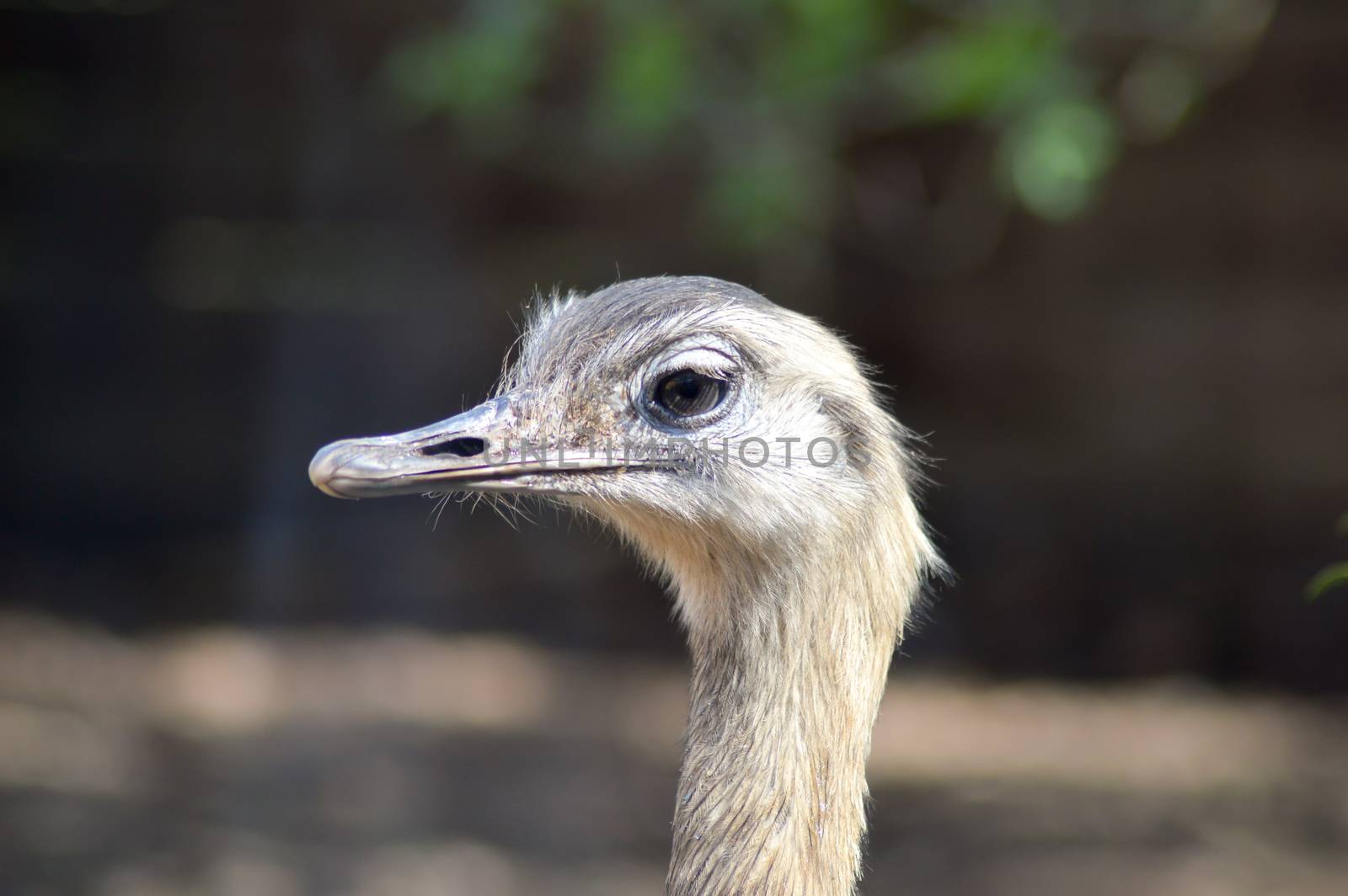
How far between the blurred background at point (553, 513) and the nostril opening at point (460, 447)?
2.07 meters

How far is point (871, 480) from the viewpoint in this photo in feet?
6.99

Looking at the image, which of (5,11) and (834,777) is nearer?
(834,777)

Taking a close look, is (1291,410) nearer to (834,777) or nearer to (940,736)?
(940,736)

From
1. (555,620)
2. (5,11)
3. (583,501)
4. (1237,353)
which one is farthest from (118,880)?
(1237,353)

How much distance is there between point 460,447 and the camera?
2045 mm

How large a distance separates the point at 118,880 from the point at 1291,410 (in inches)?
193

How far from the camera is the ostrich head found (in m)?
2.00

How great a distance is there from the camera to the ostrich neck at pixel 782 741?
198 centimetres

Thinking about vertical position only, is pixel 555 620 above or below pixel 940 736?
above

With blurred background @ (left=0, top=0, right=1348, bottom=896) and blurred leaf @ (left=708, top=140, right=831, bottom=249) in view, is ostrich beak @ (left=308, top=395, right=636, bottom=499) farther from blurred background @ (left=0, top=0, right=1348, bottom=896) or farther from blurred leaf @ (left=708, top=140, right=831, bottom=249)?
blurred leaf @ (left=708, top=140, right=831, bottom=249)

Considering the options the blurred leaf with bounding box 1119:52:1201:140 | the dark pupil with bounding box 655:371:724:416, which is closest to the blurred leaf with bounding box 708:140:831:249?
the blurred leaf with bounding box 1119:52:1201:140

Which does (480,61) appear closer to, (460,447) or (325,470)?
(460,447)

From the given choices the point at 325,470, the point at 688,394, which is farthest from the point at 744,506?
the point at 325,470

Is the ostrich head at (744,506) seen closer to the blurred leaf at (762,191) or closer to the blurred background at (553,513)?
the blurred background at (553,513)
